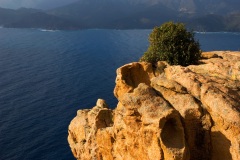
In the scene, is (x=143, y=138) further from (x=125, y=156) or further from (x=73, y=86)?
(x=73, y=86)

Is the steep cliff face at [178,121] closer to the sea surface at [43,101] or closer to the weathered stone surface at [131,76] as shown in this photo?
the weathered stone surface at [131,76]

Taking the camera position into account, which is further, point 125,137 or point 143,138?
point 125,137

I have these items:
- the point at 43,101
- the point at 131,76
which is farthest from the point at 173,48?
the point at 43,101

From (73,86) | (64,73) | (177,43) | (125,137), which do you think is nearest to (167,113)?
(125,137)

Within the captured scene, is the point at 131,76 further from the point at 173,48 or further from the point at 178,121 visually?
the point at 178,121

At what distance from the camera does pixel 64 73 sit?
574ft

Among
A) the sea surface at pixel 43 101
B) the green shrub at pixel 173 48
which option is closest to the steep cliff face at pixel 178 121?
the green shrub at pixel 173 48

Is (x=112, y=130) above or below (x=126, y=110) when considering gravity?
below

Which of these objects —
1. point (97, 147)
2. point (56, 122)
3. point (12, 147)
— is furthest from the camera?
point (56, 122)

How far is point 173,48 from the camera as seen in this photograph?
5897 cm

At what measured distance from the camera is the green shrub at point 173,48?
5816cm

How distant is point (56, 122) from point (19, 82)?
5197cm

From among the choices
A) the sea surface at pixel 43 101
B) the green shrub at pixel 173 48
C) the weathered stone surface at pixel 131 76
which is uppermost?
the green shrub at pixel 173 48

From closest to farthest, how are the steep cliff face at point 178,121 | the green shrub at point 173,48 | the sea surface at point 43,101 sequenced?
the steep cliff face at point 178,121, the green shrub at point 173,48, the sea surface at point 43,101
